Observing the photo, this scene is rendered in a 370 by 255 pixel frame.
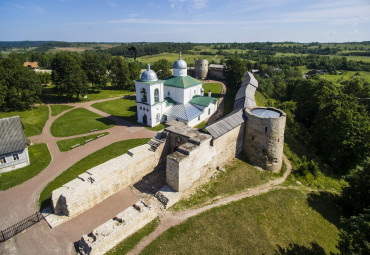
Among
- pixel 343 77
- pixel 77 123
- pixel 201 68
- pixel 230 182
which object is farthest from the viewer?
pixel 343 77

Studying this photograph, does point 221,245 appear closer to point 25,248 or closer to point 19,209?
point 25,248

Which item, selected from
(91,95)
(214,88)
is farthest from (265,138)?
(91,95)

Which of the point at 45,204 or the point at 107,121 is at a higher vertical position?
the point at 107,121

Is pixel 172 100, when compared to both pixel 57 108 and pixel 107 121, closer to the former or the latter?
pixel 107 121

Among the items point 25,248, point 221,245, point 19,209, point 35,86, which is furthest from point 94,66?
point 221,245

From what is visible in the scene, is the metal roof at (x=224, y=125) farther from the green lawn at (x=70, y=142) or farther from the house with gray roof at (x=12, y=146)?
the house with gray roof at (x=12, y=146)

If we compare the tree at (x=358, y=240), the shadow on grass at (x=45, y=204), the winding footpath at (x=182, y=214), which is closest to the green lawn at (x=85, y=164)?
the shadow on grass at (x=45, y=204)

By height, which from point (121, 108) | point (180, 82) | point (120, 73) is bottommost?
point (121, 108)
